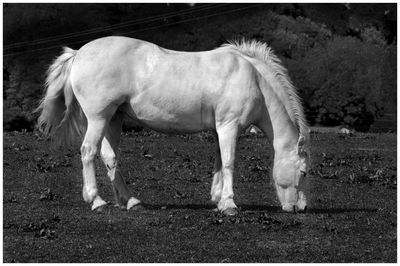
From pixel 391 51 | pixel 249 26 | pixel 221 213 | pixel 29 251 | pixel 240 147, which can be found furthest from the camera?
pixel 249 26

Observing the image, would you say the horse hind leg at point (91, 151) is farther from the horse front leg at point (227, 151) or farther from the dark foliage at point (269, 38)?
the dark foliage at point (269, 38)

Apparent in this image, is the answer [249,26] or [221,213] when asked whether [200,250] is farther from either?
[249,26]

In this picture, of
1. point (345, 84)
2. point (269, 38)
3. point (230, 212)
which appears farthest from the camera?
point (269, 38)

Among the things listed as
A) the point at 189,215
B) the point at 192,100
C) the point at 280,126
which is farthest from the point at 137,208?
the point at 280,126

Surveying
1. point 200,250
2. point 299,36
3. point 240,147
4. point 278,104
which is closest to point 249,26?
point 299,36

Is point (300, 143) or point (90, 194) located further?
point (300, 143)

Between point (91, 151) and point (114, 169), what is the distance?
1.76 ft

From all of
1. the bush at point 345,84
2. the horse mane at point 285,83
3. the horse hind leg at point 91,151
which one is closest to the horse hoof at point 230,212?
the horse mane at point 285,83

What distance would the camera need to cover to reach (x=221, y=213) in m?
Answer: 14.6

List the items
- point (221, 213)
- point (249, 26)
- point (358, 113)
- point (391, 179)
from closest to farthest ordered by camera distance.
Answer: point (221, 213)
point (391, 179)
point (358, 113)
point (249, 26)

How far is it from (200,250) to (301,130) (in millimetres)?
4290

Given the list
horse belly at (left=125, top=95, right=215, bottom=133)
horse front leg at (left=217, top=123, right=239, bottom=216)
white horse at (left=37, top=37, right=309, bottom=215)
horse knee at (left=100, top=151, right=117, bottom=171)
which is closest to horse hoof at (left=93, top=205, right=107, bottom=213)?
white horse at (left=37, top=37, right=309, bottom=215)

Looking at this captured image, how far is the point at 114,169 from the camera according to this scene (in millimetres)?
15312

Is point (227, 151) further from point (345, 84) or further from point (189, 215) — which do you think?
point (345, 84)
